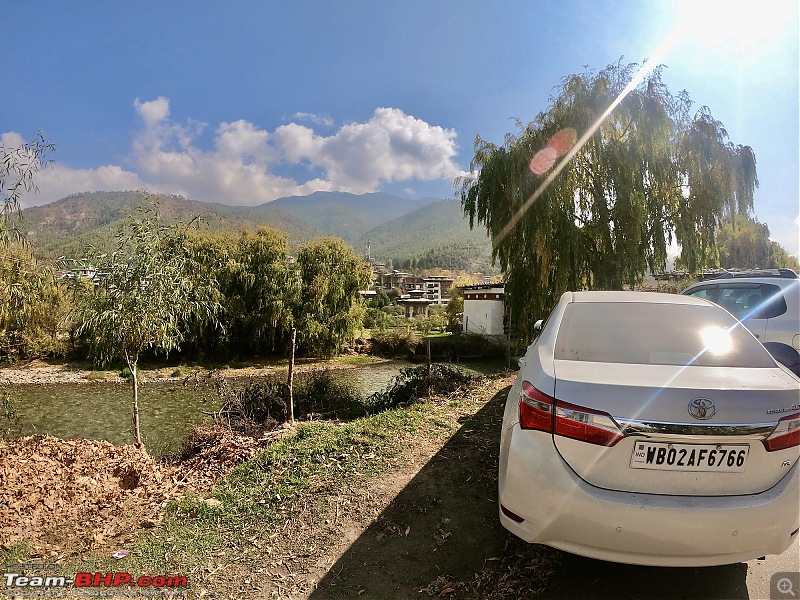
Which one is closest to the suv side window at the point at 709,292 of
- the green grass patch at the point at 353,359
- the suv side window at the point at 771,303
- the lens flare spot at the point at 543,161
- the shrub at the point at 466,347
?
the suv side window at the point at 771,303

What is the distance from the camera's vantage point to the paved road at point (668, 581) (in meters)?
2.29

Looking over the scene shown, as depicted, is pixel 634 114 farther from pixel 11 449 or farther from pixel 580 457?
pixel 11 449

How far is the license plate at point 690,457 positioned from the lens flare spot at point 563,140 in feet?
36.6

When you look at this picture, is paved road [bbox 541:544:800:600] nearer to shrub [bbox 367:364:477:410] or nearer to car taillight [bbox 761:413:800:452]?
car taillight [bbox 761:413:800:452]

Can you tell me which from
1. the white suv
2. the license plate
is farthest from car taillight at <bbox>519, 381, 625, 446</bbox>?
the white suv

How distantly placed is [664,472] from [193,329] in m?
25.9

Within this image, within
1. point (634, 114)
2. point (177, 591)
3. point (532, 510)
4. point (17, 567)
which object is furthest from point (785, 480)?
point (634, 114)

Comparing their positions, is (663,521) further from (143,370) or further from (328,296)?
(143,370)

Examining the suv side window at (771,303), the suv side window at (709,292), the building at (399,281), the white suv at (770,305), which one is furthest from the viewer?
the building at (399,281)

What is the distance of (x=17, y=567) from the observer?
2.96m

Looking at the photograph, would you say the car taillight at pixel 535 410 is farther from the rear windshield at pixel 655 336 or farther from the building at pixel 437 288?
the building at pixel 437 288

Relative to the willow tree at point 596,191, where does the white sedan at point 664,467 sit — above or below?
below

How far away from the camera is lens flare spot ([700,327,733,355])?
2508 mm

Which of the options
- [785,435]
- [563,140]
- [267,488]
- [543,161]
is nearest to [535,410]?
[785,435]
